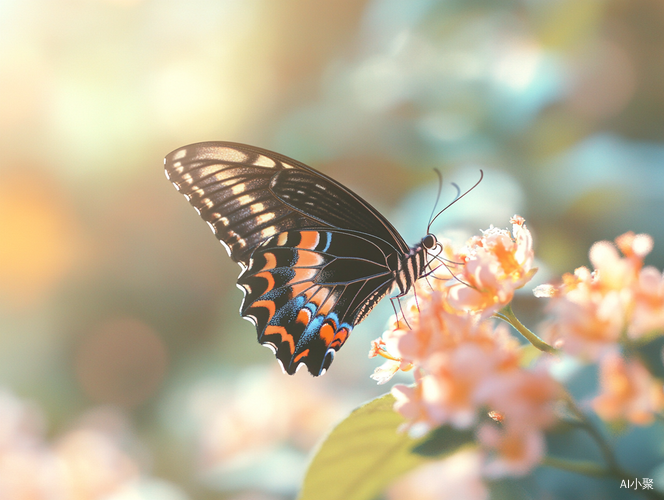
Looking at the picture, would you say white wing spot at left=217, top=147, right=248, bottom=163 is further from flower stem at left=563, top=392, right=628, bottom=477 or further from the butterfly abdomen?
flower stem at left=563, top=392, right=628, bottom=477

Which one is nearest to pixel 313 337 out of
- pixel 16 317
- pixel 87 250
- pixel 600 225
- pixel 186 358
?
pixel 600 225

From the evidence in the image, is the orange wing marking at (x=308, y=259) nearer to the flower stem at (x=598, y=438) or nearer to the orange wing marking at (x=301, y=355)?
the orange wing marking at (x=301, y=355)

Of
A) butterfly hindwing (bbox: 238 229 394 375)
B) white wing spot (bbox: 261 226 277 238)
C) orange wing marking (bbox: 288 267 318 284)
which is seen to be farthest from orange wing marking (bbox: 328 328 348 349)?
white wing spot (bbox: 261 226 277 238)

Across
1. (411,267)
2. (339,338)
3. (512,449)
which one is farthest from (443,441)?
(339,338)

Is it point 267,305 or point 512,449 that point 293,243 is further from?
point 512,449

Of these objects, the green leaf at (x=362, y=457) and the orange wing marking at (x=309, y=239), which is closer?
the green leaf at (x=362, y=457)

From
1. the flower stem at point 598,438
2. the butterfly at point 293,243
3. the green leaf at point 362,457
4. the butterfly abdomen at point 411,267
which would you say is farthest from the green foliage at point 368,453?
the butterfly at point 293,243
